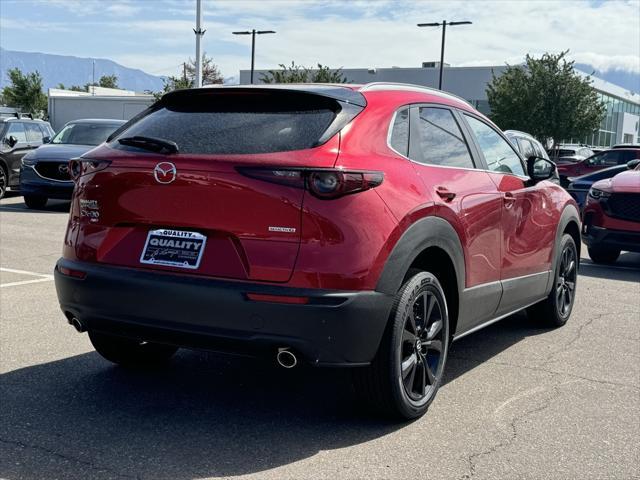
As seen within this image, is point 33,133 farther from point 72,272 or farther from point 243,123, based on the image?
point 243,123

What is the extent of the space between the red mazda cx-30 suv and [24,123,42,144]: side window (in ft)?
46.0

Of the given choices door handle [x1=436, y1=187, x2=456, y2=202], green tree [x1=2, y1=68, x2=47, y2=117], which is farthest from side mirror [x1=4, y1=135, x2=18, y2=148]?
green tree [x1=2, y1=68, x2=47, y2=117]

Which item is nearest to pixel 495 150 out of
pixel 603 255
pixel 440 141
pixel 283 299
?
pixel 440 141

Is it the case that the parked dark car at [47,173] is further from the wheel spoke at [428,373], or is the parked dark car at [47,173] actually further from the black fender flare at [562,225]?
the wheel spoke at [428,373]

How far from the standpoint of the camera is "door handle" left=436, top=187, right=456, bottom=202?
422 centimetres

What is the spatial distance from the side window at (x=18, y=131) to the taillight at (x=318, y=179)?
14634mm

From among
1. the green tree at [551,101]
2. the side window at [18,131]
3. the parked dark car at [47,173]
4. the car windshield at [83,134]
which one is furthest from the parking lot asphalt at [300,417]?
the green tree at [551,101]

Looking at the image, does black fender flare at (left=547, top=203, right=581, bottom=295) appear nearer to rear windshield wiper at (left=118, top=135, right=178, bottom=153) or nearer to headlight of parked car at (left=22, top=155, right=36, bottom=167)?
rear windshield wiper at (left=118, top=135, right=178, bottom=153)

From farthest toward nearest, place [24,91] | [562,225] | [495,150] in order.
→ [24,91] < [562,225] < [495,150]

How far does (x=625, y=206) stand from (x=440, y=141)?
6.32 m

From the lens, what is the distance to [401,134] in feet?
13.6

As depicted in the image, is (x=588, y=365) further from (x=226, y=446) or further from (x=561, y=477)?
(x=226, y=446)

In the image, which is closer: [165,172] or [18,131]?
[165,172]

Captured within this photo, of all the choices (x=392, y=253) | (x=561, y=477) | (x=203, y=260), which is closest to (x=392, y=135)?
A: (x=392, y=253)
